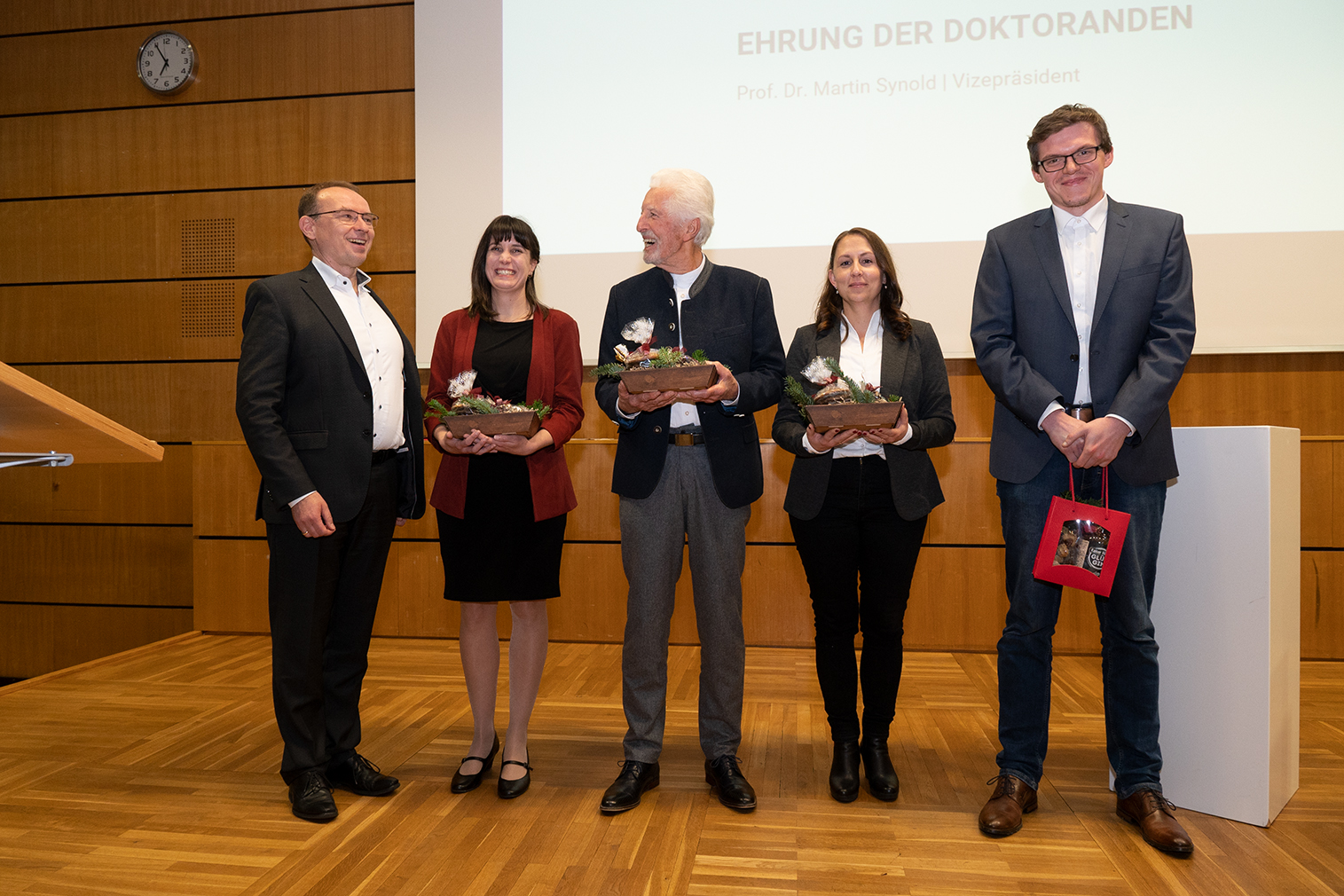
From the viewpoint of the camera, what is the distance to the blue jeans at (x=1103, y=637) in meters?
2.10

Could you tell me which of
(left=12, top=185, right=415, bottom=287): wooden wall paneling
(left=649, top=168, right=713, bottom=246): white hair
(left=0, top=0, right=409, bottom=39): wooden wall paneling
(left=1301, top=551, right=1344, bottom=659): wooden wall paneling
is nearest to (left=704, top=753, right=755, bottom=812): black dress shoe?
(left=649, top=168, right=713, bottom=246): white hair

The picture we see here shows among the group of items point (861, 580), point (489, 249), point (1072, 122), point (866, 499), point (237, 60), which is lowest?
point (861, 580)

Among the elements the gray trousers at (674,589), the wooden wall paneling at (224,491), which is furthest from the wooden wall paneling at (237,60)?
the gray trousers at (674,589)

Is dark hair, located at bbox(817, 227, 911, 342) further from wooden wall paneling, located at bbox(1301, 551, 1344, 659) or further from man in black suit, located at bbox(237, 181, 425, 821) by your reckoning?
wooden wall paneling, located at bbox(1301, 551, 1344, 659)

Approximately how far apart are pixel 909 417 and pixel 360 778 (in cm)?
185

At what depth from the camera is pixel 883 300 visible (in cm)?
242

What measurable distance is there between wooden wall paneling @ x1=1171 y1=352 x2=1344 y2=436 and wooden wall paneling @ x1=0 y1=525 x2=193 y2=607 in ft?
17.8

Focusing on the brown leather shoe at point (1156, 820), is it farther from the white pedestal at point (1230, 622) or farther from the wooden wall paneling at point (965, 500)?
the wooden wall paneling at point (965, 500)

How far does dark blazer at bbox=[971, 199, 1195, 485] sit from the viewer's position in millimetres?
2037

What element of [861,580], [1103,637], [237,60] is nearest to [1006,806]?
[1103,637]

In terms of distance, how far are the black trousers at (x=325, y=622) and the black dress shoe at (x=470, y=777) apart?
0.31 metres

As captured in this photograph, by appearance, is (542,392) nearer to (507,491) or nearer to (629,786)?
(507,491)

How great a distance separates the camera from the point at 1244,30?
3.66 m

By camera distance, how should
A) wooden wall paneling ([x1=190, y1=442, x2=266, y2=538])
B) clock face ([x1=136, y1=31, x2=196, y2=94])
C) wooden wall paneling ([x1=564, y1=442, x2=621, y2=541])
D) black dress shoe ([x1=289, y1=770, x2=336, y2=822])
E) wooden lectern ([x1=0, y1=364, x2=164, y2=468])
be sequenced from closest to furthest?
1. wooden lectern ([x1=0, y1=364, x2=164, y2=468])
2. black dress shoe ([x1=289, y1=770, x2=336, y2=822])
3. wooden wall paneling ([x1=564, y1=442, x2=621, y2=541])
4. wooden wall paneling ([x1=190, y1=442, x2=266, y2=538])
5. clock face ([x1=136, y1=31, x2=196, y2=94])
